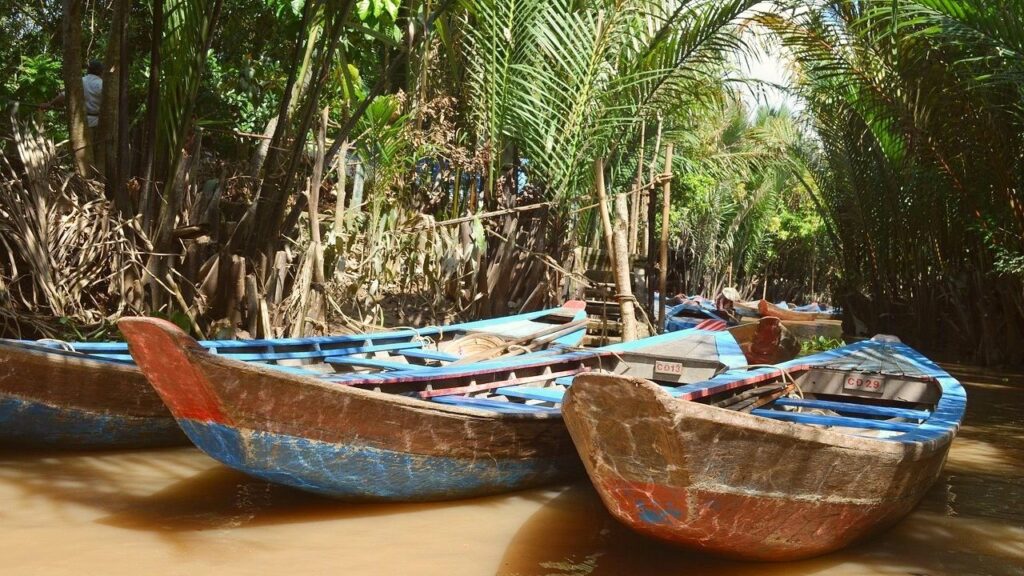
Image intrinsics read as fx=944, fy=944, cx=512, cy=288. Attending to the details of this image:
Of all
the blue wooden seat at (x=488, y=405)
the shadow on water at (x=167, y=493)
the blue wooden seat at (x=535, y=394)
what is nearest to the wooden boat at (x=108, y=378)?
the shadow on water at (x=167, y=493)

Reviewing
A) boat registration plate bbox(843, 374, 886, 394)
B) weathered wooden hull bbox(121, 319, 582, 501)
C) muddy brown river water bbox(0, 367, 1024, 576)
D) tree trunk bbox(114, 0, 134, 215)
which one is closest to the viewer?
muddy brown river water bbox(0, 367, 1024, 576)

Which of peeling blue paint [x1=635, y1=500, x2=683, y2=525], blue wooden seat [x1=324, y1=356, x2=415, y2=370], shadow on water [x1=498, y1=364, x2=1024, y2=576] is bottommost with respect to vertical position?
shadow on water [x1=498, y1=364, x2=1024, y2=576]

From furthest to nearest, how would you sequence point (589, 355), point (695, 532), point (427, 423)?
point (589, 355), point (427, 423), point (695, 532)

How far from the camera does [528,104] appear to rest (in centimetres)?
1018

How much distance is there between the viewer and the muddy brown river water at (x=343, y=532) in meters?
4.10

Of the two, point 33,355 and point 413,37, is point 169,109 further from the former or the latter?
point 33,355

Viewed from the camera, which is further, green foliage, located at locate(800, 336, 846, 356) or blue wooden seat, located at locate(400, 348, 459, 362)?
green foliage, located at locate(800, 336, 846, 356)

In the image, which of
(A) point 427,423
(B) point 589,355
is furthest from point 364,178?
(A) point 427,423

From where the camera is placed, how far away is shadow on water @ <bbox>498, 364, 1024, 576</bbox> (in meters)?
4.18

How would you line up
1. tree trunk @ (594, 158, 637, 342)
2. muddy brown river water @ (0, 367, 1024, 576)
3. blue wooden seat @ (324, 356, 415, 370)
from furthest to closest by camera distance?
tree trunk @ (594, 158, 637, 342) < blue wooden seat @ (324, 356, 415, 370) < muddy brown river water @ (0, 367, 1024, 576)

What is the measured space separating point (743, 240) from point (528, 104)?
19649 millimetres

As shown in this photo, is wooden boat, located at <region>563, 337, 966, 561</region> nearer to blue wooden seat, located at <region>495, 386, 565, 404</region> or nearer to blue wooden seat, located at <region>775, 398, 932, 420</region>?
blue wooden seat, located at <region>775, 398, 932, 420</region>

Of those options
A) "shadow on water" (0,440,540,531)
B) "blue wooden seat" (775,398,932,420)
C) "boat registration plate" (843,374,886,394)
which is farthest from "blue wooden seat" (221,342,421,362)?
"boat registration plate" (843,374,886,394)

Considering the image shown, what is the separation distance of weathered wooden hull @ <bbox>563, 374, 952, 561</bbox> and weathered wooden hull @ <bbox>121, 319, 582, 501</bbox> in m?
0.97
